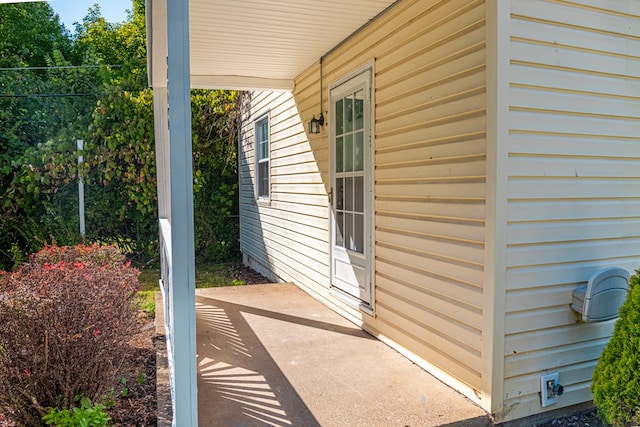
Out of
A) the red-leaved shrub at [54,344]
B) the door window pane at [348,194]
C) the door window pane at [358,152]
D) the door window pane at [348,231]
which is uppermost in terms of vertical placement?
the door window pane at [358,152]

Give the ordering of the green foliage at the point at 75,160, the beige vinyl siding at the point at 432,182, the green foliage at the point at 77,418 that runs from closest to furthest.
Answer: the green foliage at the point at 77,418, the beige vinyl siding at the point at 432,182, the green foliage at the point at 75,160

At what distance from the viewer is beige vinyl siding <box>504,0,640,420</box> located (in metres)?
2.49

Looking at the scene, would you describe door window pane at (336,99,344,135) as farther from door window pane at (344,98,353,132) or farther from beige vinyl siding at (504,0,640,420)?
beige vinyl siding at (504,0,640,420)

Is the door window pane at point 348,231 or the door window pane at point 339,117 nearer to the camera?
the door window pane at point 348,231

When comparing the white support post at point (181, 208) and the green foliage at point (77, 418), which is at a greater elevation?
the white support post at point (181, 208)

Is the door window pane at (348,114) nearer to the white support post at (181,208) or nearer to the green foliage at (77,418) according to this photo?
the white support post at (181,208)

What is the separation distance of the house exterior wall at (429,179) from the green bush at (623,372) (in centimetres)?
64

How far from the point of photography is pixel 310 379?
9.95 ft

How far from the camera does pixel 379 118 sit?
372 centimetres

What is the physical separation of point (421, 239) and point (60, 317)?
2302 mm

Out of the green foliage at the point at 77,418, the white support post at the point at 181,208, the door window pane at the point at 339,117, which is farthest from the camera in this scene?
the door window pane at the point at 339,117

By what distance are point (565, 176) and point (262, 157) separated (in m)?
5.80

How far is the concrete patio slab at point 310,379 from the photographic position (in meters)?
2.52

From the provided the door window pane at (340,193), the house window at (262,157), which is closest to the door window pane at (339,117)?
the door window pane at (340,193)
